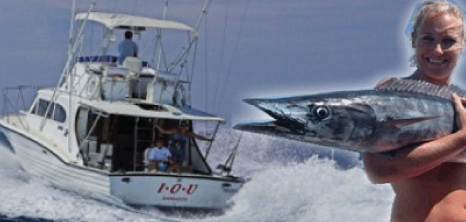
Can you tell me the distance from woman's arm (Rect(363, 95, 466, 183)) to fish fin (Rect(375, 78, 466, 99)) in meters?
0.16

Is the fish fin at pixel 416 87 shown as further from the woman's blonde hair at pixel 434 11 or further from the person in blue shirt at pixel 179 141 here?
the person in blue shirt at pixel 179 141

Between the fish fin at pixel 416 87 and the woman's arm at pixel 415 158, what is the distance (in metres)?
0.16

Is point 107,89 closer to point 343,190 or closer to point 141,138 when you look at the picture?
point 141,138

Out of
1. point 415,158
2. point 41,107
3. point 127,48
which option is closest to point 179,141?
point 127,48

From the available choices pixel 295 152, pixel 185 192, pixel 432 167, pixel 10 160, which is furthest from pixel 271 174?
pixel 432 167

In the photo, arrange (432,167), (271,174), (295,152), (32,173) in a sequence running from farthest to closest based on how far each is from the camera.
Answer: (295,152) → (271,174) → (32,173) → (432,167)

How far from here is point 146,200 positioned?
15102 millimetres

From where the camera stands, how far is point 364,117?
7.86 ft

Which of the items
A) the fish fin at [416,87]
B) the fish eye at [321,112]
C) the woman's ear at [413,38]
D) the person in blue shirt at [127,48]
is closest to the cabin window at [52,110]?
the person in blue shirt at [127,48]

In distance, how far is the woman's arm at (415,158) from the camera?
8.05ft

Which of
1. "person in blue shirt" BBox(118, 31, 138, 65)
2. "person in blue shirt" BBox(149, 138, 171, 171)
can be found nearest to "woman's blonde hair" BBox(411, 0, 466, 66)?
"person in blue shirt" BBox(149, 138, 171, 171)

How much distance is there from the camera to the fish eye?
232 cm

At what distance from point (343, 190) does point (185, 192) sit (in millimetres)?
6625

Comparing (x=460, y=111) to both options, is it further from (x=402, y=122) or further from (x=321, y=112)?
(x=321, y=112)
